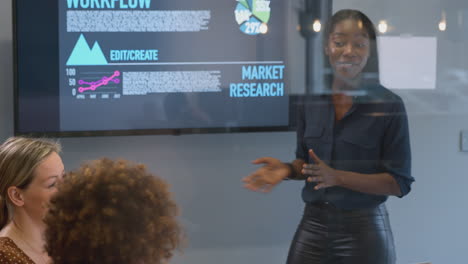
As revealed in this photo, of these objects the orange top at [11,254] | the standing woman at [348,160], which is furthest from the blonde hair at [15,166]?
the standing woman at [348,160]

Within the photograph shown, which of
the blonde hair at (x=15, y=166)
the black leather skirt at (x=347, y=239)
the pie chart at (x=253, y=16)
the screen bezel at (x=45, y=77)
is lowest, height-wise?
the black leather skirt at (x=347, y=239)

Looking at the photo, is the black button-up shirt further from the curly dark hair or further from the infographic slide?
the curly dark hair

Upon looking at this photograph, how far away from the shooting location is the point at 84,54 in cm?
312

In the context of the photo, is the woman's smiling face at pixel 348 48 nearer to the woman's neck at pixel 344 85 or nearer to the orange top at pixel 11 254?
the woman's neck at pixel 344 85

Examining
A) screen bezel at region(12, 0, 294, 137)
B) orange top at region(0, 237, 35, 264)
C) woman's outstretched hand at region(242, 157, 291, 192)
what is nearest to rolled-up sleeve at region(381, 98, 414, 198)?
woman's outstretched hand at region(242, 157, 291, 192)

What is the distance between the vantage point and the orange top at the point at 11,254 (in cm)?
170

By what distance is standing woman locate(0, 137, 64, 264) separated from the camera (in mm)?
1948

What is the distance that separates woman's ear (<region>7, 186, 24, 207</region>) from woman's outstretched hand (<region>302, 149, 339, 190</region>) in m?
1.62

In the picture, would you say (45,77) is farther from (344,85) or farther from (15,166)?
(344,85)

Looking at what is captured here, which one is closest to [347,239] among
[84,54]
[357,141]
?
[357,141]

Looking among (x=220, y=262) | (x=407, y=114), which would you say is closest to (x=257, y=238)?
(x=220, y=262)

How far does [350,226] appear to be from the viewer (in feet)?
9.94

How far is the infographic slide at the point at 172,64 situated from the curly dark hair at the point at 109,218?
6.54ft

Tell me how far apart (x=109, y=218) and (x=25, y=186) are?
0.98m
